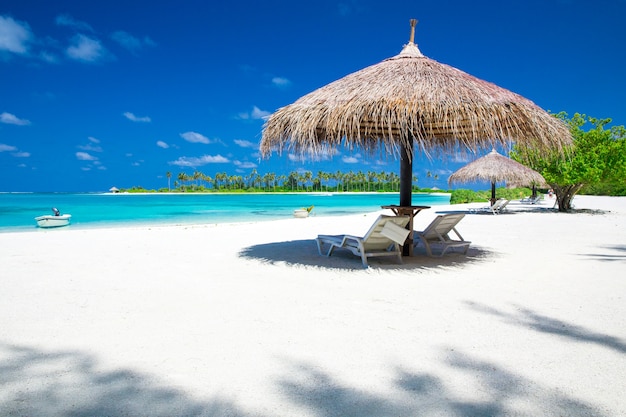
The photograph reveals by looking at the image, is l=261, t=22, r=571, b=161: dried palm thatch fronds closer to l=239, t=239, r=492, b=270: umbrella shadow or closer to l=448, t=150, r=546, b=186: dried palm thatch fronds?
l=239, t=239, r=492, b=270: umbrella shadow

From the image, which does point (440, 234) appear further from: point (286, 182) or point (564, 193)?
point (286, 182)

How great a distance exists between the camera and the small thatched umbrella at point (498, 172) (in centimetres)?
1595

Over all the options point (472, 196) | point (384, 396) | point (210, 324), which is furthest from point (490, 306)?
point (472, 196)

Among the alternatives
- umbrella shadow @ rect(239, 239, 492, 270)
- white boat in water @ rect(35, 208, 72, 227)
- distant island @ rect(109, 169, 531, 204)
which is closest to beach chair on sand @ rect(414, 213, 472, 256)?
umbrella shadow @ rect(239, 239, 492, 270)

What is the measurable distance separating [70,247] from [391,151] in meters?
5.93

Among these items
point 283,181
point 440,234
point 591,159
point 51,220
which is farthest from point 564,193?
point 283,181

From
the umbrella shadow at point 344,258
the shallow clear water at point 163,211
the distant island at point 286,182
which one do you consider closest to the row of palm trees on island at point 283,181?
the distant island at point 286,182

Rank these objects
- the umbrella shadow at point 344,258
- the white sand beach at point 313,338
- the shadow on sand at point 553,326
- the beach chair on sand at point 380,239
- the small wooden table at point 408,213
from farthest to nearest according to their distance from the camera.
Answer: the small wooden table at point 408,213
the umbrella shadow at point 344,258
the beach chair on sand at point 380,239
the shadow on sand at point 553,326
the white sand beach at point 313,338

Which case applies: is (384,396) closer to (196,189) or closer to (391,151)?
(391,151)

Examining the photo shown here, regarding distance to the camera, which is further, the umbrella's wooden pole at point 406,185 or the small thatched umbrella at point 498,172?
the small thatched umbrella at point 498,172

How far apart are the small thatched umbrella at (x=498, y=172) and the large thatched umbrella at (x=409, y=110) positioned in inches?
435

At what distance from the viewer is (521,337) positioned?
2816 mm

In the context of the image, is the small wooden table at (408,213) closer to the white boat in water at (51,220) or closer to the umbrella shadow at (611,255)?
the umbrella shadow at (611,255)

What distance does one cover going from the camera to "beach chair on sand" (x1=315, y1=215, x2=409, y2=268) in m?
5.13
